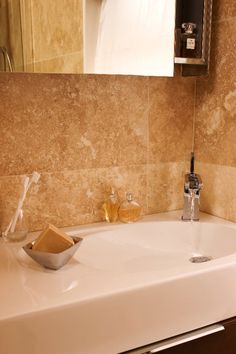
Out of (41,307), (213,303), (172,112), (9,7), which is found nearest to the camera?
Answer: (41,307)

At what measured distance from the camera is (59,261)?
0.84 metres

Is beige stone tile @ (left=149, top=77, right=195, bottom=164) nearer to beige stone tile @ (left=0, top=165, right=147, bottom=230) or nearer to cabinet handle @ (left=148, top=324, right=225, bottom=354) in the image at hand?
beige stone tile @ (left=0, top=165, right=147, bottom=230)

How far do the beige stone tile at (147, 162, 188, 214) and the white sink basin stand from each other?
0.34 metres

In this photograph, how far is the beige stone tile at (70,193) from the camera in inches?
41.5

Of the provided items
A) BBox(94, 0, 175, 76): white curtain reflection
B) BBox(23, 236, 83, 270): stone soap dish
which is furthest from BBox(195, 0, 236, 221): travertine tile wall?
BBox(23, 236, 83, 270): stone soap dish

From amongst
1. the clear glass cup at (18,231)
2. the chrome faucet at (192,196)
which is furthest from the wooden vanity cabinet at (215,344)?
the clear glass cup at (18,231)

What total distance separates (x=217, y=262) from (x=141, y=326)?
0.81 feet

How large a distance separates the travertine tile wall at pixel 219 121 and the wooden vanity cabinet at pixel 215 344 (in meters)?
0.43

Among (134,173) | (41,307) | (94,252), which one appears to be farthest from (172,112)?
(41,307)

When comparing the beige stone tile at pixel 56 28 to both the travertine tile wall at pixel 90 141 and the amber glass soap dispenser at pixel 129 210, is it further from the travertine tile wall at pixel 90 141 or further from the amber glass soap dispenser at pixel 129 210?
the amber glass soap dispenser at pixel 129 210

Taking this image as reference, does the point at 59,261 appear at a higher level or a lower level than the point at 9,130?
lower

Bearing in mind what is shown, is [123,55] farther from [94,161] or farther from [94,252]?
[94,252]

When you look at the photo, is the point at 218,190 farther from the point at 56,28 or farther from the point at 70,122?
the point at 56,28

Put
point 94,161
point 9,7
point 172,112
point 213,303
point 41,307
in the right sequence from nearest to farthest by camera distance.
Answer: point 41,307 < point 213,303 < point 9,7 < point 94,161 < point 172,112
